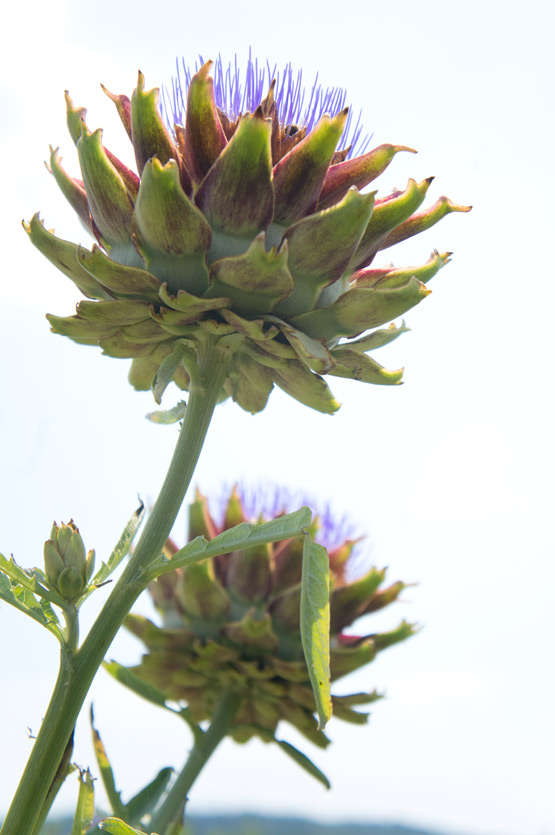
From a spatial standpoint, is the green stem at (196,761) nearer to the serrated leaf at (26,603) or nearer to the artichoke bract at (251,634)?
the artichoke bract at (251,634)

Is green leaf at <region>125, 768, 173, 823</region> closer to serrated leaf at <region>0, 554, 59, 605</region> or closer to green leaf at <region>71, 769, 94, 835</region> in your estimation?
green leaf at <region>71, 769, 94, 835</region>

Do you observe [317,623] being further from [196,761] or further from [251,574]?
[196,761]

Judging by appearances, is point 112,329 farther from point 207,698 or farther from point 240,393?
point 207,698

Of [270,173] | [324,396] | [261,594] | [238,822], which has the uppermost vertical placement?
[270,173]

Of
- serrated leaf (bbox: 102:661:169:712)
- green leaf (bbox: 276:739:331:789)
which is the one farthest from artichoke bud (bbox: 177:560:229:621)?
green leaf (bbox: 276:739:331:789)

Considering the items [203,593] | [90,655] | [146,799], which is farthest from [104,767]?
[203,593]

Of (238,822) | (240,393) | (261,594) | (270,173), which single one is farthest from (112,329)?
(238,822)
